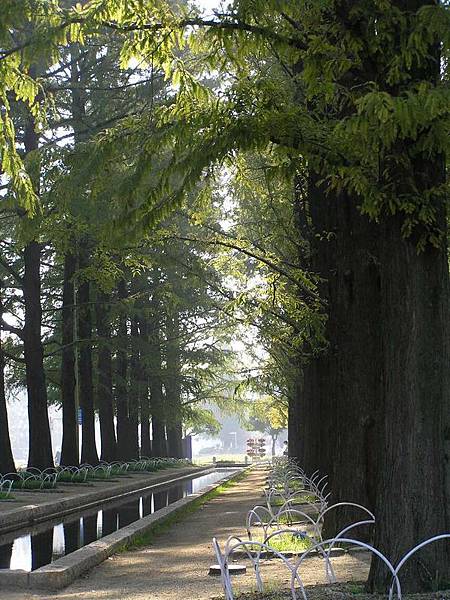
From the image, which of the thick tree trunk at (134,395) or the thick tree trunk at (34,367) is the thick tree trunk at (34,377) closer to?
the thick tree trunk at (34,367)

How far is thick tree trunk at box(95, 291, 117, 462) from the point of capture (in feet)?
128

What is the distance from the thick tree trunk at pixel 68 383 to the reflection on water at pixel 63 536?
22.2 feet

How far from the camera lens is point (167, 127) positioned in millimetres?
9117

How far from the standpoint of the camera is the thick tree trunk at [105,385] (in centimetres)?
3900

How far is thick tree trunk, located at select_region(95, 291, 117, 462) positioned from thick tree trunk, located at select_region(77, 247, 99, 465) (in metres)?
1.46

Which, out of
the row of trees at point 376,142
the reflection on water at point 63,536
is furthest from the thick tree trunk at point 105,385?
the row of trees at point 376,142

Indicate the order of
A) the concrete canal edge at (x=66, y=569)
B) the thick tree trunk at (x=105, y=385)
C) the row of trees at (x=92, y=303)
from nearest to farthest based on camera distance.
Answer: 1. the concrete canal edge at (x=66, y=569)
2. the row of trees at (x=92, y=303)
3. the thick tree trunk at (x=105, y=385)

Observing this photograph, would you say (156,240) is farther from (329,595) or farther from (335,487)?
(329,595)

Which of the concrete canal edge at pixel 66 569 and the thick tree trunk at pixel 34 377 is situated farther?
the thick tree trunk at pixel 34 377

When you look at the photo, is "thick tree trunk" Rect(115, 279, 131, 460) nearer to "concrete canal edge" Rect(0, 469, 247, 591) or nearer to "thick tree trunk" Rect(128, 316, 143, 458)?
"thick tree trunk" Rect(128, 316, 143, 458)

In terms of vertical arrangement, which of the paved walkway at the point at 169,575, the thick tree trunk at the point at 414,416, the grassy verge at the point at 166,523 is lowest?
the grassy verge at the point at 166,523

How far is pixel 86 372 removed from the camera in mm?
36344

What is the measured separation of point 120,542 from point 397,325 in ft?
25.0

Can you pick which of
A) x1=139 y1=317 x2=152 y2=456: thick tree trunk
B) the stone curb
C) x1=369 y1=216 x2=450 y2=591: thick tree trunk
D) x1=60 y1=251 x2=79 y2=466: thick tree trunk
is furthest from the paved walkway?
x1=139 y1=317 x2=152 y2=456: thick tree trunk
